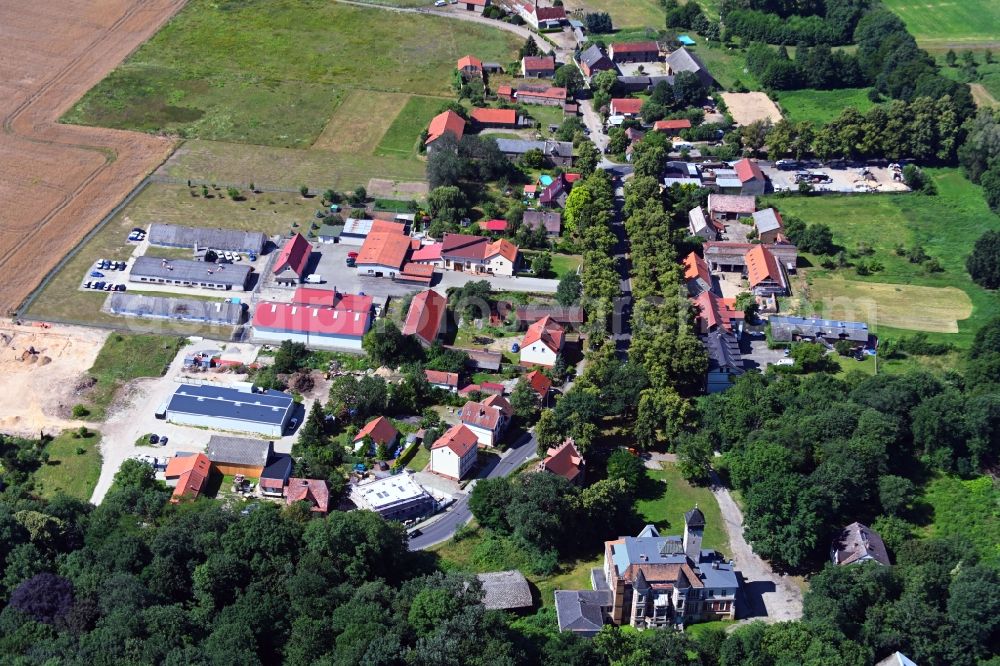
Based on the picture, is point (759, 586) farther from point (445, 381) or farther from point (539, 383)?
point (445, 381)

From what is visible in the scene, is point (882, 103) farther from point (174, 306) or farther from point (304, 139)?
point (174, 306)

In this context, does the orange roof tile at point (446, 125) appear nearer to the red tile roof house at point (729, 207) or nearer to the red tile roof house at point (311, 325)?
the red tile roof house at point (729, 207)

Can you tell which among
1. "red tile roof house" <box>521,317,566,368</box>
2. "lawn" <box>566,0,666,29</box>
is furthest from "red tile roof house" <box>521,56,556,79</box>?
"red tile roof house" <box>521,317,566,368</box>

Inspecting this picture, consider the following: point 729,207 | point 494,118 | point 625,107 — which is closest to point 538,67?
point 494,118

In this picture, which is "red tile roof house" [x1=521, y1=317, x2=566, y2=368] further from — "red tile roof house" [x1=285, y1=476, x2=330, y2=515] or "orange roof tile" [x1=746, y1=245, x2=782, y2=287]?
"red tile roof house" [x1=285, y1=476, x2=330, y2=515]

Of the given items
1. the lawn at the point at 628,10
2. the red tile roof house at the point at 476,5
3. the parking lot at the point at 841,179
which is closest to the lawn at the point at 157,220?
A: the parking lot at the point at 841,179

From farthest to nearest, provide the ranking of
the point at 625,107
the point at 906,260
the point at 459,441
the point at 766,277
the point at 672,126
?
the point at 625,107 < the point at 672,126 < the point at 906,260 < the point at 766,277 < the point at 459,441
